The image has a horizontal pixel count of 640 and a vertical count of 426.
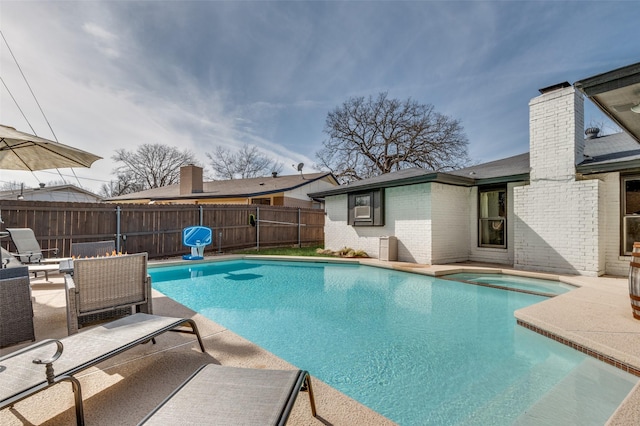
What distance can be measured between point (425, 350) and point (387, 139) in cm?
2329

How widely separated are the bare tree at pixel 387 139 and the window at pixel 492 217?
15.2m

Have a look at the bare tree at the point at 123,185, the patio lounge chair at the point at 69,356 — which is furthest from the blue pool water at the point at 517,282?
the bare tree at the point at 123,185

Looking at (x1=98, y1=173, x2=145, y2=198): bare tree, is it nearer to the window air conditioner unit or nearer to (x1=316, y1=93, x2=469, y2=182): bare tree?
(x1=316, y1=93, x2=469, y2=182): bare tree

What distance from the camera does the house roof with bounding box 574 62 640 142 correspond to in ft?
9.25

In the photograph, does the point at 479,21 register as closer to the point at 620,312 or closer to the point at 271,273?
the point at 620,312

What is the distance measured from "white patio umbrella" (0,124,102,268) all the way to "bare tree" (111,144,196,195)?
30.4 metres

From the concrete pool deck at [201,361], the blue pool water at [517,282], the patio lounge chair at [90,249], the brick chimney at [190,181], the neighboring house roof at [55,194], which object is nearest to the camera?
the concrete pool deck at [201,361]

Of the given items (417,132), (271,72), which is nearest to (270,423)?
(271,72)

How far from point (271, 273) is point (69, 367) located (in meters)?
6.67

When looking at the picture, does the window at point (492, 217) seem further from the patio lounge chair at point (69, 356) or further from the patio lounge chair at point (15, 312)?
the patio lounge chair at point (15, 312)

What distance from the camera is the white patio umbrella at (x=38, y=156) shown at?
14.8 feet

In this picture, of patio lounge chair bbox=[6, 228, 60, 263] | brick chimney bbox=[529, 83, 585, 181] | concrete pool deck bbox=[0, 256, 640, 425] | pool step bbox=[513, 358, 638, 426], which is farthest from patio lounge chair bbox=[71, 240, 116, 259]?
brick chimney bbox=[529, 83, 585, 181]

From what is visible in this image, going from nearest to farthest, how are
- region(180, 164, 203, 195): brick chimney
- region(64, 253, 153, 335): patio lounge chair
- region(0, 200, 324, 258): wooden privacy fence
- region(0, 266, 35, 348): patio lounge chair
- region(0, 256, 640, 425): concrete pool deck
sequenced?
region(0, 256, 640, 425): concrete pool deck, region(0, 266, 35, 348): patio lounge chair, region(64, 253, 153, 335): patio lounge chair, region(0, 200, 324, 258): wooden privacy fence, region(180, 164, 203, 195): brick chimney

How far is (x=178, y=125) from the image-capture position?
17.3 metres
